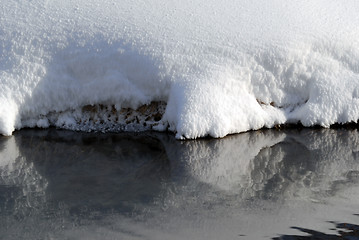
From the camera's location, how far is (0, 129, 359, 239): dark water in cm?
390

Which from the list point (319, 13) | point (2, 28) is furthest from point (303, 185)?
point (2, 28)

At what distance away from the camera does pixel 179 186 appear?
182 inches

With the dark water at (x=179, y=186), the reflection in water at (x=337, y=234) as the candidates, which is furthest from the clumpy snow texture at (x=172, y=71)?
the reflection in water at (x=337, y=234)

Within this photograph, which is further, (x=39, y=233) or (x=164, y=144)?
(x=164, y=144)

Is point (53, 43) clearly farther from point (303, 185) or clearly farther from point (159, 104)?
point (303, 185)

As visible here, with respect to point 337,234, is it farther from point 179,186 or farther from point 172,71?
point 172,71

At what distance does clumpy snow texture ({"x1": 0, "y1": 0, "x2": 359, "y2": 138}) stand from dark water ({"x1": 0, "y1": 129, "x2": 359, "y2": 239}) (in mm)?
239

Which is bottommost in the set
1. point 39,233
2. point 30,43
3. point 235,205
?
point 39,233

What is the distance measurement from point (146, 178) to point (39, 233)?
120 cm

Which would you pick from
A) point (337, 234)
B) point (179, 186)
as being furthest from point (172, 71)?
point (337, 234)

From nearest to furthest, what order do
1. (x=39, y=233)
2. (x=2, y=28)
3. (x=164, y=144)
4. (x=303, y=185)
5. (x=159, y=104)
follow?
(x=39, y=233) → (x=303, y=185) → (x=164, y=144) → (x=159, y=104) → (x=2, y=28)

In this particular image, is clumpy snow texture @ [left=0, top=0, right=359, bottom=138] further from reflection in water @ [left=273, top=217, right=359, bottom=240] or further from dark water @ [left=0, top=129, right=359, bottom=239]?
reflection in water @ [left=273, top=217, right=359, bottom=240]

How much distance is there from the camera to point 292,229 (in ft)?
12.6

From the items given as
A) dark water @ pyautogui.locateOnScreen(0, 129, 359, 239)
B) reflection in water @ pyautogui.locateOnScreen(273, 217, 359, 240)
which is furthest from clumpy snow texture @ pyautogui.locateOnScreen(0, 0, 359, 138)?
reflection in water @ pyautogui.locateOnScreen(273, 217, 359, 240)
